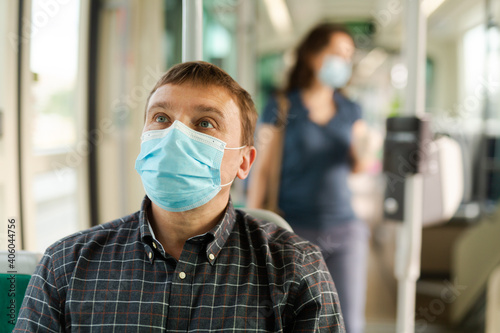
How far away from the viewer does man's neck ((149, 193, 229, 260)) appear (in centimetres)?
114

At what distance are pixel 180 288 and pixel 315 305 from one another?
0.31 m

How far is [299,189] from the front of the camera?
7.51 feet

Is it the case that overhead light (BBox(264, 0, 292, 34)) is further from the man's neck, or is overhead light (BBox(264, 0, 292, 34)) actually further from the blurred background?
the man's neck

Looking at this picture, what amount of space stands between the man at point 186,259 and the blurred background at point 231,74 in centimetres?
55

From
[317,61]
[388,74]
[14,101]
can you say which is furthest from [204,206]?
[388,74]

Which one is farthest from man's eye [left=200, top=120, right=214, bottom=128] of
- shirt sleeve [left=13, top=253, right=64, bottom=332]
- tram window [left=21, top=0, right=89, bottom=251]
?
tram window [left=21, top=0, right=89, bottom=251]

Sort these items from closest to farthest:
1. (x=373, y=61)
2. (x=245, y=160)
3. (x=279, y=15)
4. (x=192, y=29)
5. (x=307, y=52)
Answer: (x=245, y=160) → (x=192, y=29) → (x=307, y=52) → (x=279, y=15) → (x=373, y=61)

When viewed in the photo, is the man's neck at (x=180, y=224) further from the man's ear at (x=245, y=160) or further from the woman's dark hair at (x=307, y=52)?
the woman's dark hair at (x=307, y=52)

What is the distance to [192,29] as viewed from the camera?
1.42 meters

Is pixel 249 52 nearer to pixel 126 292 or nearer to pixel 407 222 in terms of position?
pixel 407 222

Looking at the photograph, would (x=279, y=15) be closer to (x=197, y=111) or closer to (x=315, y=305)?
(x=197, y=111)

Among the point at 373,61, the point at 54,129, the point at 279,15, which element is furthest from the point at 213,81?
the point at 373,61

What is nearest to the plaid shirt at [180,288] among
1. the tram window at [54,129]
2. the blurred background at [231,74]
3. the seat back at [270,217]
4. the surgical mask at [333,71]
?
the seat back at [270,217]

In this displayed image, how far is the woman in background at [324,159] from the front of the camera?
7.27 feet
